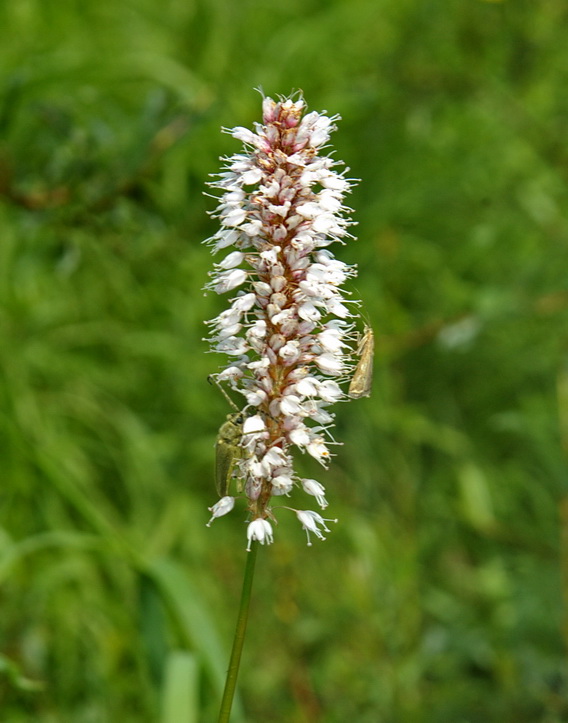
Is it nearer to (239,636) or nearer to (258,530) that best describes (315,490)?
(258,530)

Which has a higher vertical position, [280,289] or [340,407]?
[340,407]

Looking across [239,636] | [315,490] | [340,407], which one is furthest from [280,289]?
[340,407]

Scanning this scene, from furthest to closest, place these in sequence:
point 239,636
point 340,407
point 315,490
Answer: point 340,407, point 315,490, point 239,636

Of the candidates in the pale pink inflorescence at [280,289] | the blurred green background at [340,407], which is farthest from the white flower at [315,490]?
the blurred green background at [340,407]

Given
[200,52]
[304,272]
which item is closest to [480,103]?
[200,52]

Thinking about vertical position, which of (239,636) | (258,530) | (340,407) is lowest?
(239,636)

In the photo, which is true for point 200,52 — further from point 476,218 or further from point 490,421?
point 490,421
